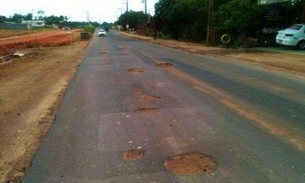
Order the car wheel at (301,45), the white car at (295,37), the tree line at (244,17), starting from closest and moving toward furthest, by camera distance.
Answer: the white car at (295,37), the car wheel at (301,45), the tree line at (244,17)

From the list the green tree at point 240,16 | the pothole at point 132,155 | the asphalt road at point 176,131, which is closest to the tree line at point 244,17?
the green tree at point 240,16

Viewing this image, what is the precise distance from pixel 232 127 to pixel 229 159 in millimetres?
1768

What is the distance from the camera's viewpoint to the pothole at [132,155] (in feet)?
20.0

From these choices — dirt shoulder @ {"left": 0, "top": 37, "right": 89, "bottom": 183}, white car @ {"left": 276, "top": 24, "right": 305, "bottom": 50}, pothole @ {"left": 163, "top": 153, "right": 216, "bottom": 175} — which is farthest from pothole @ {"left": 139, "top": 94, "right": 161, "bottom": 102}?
white car @ {"left": 276, "top": 24, "right": 305, "bottom": 50}

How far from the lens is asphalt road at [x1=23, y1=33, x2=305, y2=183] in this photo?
5.50 m

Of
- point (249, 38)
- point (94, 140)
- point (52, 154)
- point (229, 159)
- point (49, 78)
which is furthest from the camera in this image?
point (249, 38)

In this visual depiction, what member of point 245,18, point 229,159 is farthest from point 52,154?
point 245,18

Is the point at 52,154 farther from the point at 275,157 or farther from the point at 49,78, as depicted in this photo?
the point at 49,78

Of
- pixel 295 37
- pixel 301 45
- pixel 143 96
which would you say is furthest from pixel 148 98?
pixel 301 45

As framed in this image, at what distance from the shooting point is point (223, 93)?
11.2m

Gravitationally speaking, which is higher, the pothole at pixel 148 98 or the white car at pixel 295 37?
the white car at pixel 295 37

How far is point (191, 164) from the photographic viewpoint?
→ 228 inches

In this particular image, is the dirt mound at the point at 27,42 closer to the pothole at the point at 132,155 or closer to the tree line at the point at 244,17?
the tree line at the point at 244,17

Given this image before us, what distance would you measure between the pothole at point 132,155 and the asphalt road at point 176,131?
89 mm
